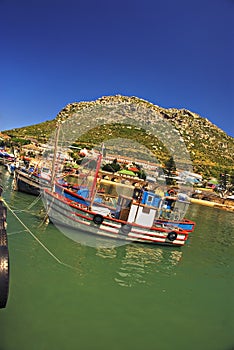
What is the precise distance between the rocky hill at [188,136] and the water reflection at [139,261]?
65.3 meters

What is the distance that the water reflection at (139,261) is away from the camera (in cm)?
1085

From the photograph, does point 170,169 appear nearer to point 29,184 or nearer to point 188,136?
point 29,184

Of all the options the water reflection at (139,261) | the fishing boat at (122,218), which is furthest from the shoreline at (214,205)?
the water reflection at (139,261)

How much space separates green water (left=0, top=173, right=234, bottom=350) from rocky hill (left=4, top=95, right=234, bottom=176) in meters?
68.2

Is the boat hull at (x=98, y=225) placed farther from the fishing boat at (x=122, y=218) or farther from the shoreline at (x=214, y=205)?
Result: the shoreline at (x=214, y=205)

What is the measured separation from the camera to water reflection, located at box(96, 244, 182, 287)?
10850mm

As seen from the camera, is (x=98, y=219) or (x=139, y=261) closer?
(x=139, y=261)

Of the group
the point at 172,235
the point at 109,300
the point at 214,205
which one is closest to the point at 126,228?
the point at 172,235

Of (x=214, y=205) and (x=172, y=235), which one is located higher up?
(x=214, y=205)

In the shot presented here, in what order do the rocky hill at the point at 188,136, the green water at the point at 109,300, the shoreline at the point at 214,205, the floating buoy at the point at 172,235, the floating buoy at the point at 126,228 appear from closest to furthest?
the green water at the point at 109,300, the floating buoy at the point at 126,228, the floating buoy at the point at 172,235, the shoreline at the point at 214,205, the rocky hill at the point at 188,136

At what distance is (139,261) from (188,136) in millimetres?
112337

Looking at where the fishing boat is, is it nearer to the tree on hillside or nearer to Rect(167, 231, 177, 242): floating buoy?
Rect(167, 231, 177, 242): floating buoy

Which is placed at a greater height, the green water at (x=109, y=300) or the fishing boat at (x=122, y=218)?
the fishing boat at (x=122, y=218)

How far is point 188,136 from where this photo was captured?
11888 centimetres
